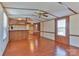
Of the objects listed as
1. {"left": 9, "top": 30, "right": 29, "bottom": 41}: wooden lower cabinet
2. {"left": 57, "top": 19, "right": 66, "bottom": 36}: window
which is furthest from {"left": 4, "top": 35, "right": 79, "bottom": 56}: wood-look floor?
{"left": 9, "top": 30, "right": 29, "bottom": 41}: wooden lower cabinet

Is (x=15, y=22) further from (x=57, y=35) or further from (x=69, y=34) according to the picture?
(x=69, y=34)

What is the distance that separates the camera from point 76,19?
7.41 metres

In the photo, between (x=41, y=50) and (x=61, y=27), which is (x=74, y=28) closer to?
(x=61, y=27)

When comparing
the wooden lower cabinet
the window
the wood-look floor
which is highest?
the window

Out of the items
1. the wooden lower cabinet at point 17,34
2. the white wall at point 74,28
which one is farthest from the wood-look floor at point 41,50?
the wooden lower cabinet at point 17,34

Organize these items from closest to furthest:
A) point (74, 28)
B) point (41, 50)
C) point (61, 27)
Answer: point (41, 50), point (74, 28), point (61, 27)

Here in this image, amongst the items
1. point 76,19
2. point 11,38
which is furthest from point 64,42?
point 11,38

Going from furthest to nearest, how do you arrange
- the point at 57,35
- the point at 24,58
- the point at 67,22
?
the point at 57,35, the point at 67,22, the point at 24,58

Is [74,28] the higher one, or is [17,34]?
[74,28]

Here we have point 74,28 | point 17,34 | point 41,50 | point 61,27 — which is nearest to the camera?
point 41,50

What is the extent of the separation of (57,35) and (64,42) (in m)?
1.48

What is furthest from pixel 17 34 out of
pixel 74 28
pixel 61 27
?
pixel 74 28

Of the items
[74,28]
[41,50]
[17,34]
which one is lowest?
[41,50]

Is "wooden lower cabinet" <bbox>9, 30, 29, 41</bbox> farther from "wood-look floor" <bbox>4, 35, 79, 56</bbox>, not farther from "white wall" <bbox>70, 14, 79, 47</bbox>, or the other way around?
"white wall" <bbox>70, 14, 79, 47</bbox>
